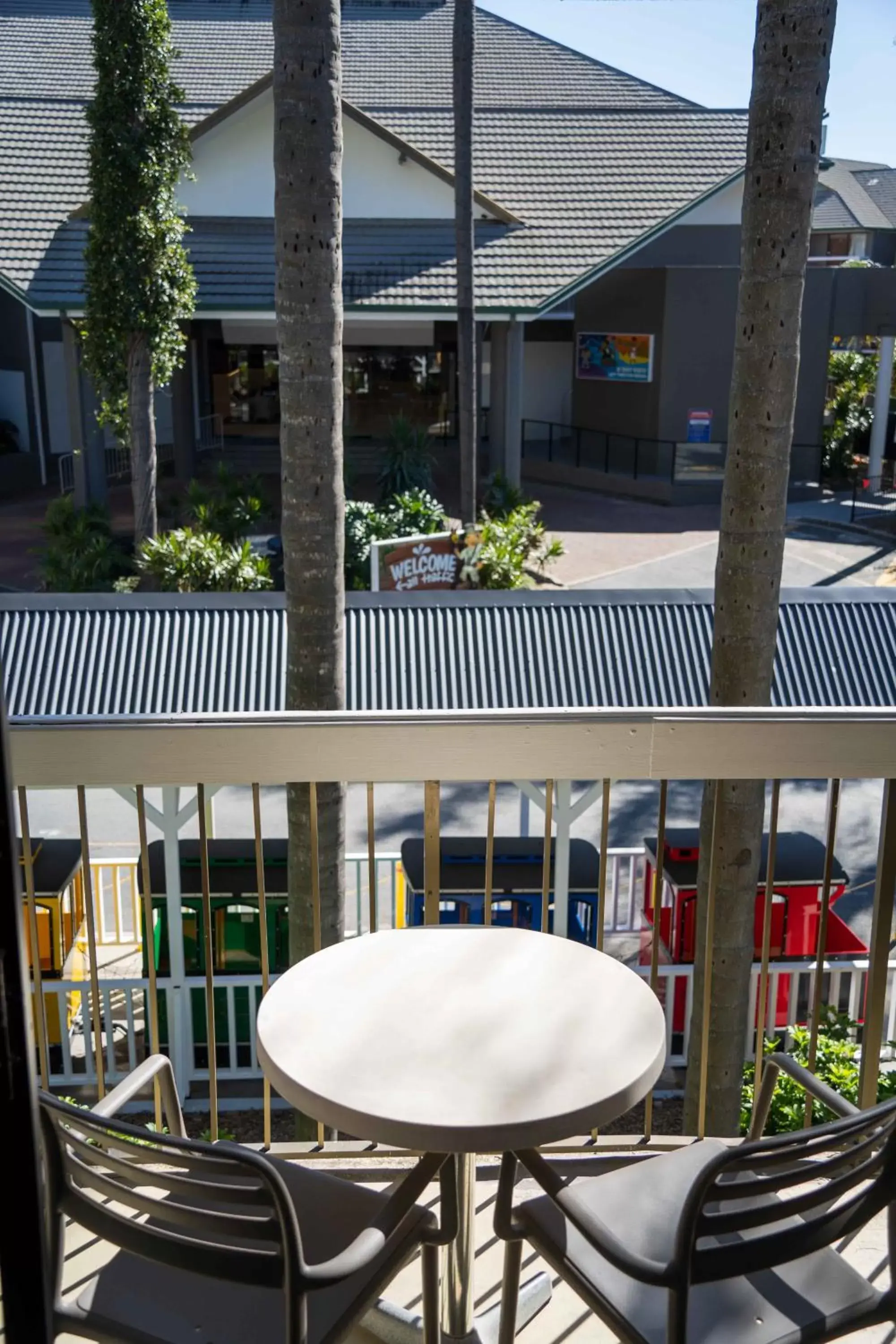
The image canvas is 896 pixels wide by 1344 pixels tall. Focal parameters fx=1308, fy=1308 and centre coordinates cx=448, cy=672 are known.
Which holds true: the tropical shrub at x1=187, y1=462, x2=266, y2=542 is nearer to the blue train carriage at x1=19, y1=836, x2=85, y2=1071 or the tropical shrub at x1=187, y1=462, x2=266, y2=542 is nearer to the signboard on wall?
the signboard on wall

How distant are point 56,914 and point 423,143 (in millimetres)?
17689

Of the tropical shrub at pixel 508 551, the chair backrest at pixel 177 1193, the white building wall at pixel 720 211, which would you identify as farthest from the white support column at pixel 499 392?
the chair backrest at pixel 177 1193

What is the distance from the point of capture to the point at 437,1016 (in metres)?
2.35

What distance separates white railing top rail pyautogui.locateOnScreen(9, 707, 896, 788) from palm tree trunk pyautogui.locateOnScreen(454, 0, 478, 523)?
46.5 feet

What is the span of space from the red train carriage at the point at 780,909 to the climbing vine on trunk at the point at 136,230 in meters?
8.98

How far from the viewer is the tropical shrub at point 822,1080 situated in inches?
197

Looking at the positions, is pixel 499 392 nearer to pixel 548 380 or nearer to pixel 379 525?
pixel 379 525

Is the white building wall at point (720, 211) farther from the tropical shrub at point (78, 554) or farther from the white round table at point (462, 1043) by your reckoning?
the white round table at point (462, 1043)

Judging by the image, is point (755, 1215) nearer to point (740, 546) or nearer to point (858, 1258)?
point (858, 1258)

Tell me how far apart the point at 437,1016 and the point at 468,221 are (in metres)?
15.5

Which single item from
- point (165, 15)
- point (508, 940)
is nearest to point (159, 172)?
point (165, 15)

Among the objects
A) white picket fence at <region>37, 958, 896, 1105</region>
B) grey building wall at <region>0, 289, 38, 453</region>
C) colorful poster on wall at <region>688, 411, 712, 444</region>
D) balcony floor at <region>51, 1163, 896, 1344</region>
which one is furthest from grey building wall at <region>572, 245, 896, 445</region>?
balcony floor at <region>51, 1163, 896, 1344</region>

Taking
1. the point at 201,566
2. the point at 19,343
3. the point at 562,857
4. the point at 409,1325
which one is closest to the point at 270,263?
the point at 201,566

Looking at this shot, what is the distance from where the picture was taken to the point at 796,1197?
1989 millimetres
